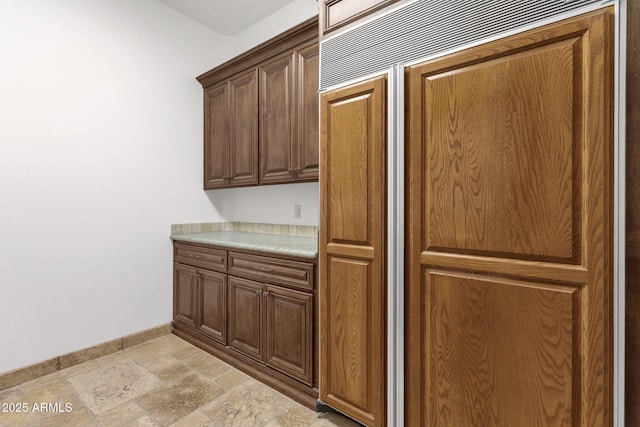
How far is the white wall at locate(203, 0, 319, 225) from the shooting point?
2.76 meters

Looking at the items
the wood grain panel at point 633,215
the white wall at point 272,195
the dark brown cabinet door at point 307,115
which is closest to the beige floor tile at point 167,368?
the white wall at point 272,195

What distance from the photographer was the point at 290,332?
202 cm

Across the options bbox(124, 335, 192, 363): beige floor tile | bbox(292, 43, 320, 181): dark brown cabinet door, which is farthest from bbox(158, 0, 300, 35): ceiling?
bbox(124, 335, 192, 363): beige floor tile

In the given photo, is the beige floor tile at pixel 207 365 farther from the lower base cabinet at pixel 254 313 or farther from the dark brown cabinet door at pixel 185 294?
the dark brown cabinet door at pixel 185 294

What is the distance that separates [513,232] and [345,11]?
4.41 ft

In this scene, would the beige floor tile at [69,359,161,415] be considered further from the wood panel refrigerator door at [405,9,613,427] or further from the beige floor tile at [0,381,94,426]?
the wood panel refrigerator door at [405,9,613,427]

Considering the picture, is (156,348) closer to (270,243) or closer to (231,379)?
(231,379)

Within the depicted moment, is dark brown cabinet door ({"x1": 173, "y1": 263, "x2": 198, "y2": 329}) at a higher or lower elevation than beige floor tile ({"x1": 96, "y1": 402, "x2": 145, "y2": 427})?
higher

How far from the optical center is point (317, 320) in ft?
6.24

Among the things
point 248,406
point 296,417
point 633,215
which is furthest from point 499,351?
point 248,406

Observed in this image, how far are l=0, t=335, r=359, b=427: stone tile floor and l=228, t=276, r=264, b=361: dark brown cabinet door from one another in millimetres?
201

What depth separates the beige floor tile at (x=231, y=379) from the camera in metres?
2.14

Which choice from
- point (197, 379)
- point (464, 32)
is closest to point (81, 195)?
point (197, 379)

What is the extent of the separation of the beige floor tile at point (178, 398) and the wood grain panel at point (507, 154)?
1.72 metres
